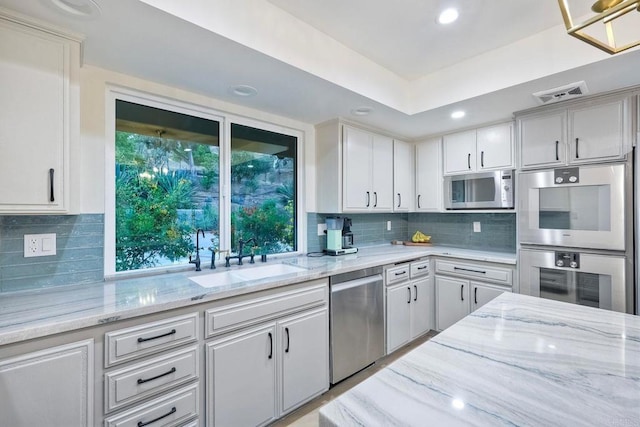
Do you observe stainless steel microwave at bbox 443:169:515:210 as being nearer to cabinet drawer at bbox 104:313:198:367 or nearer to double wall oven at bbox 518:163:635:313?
double wall oven at bbox 518:163:635:313

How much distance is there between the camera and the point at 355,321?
7.73 feet

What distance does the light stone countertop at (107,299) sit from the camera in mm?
1192

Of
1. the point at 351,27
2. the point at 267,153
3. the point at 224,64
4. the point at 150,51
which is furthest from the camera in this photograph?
the point at 267,153

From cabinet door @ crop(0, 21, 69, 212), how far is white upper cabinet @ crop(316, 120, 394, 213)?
1985 mm

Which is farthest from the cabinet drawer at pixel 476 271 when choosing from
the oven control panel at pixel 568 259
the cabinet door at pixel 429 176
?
the cabinet door at pixel 429 176

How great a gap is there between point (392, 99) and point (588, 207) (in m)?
1.76

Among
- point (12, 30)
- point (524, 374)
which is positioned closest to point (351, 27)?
point (12, 30)

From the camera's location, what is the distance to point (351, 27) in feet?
6.42

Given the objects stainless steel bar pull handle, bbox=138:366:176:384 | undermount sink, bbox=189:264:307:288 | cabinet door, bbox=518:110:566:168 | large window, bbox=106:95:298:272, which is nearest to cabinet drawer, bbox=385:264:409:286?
undermount sink, bbox=189:264:307:288

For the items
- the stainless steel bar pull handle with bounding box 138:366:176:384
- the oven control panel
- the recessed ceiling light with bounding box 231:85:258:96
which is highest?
the recessed ceiling light with bounding box 231:85:258:96

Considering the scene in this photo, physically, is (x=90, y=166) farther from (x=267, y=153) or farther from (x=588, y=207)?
(x=588, y=207)

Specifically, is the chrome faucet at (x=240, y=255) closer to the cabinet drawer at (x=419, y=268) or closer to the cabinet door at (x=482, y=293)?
the cabinet drawer at (x=419, y=268)

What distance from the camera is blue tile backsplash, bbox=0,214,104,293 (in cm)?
157

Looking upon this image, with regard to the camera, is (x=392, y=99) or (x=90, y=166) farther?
(x=392, y=99)
